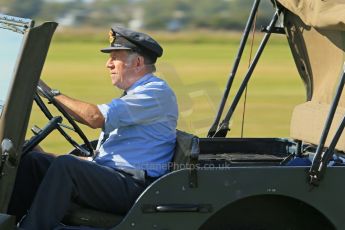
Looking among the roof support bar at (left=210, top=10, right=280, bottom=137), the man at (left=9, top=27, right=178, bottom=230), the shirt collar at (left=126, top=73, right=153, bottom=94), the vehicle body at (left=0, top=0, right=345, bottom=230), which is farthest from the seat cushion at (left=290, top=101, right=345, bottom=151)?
the shirt collar at (left=126, top=73, right=153, bottom=94)

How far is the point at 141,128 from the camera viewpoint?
195 inches

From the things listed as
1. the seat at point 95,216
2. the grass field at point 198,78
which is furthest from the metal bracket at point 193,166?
the grass field at point 198,78

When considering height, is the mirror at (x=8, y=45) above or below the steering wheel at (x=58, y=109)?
above

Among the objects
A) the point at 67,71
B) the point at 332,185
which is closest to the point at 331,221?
the point at 332,185

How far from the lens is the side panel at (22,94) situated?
4.32m

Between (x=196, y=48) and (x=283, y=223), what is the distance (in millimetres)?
40714

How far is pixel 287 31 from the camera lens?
6.12 m

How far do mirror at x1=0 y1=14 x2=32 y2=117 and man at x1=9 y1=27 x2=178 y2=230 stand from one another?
0.23 metres

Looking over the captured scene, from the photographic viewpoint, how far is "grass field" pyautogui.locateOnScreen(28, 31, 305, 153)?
5812 mm

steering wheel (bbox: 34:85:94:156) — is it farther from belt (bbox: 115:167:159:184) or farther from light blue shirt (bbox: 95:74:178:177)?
belt (bbox: 115:167:159:184)

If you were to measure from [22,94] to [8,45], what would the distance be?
43 cm

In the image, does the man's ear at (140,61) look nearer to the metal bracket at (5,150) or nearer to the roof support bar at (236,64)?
the metal bracket at (5,150)

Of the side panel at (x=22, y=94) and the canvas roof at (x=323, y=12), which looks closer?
the side panel at (x=22, y=94)

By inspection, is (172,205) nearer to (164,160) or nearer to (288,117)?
(164,160)
